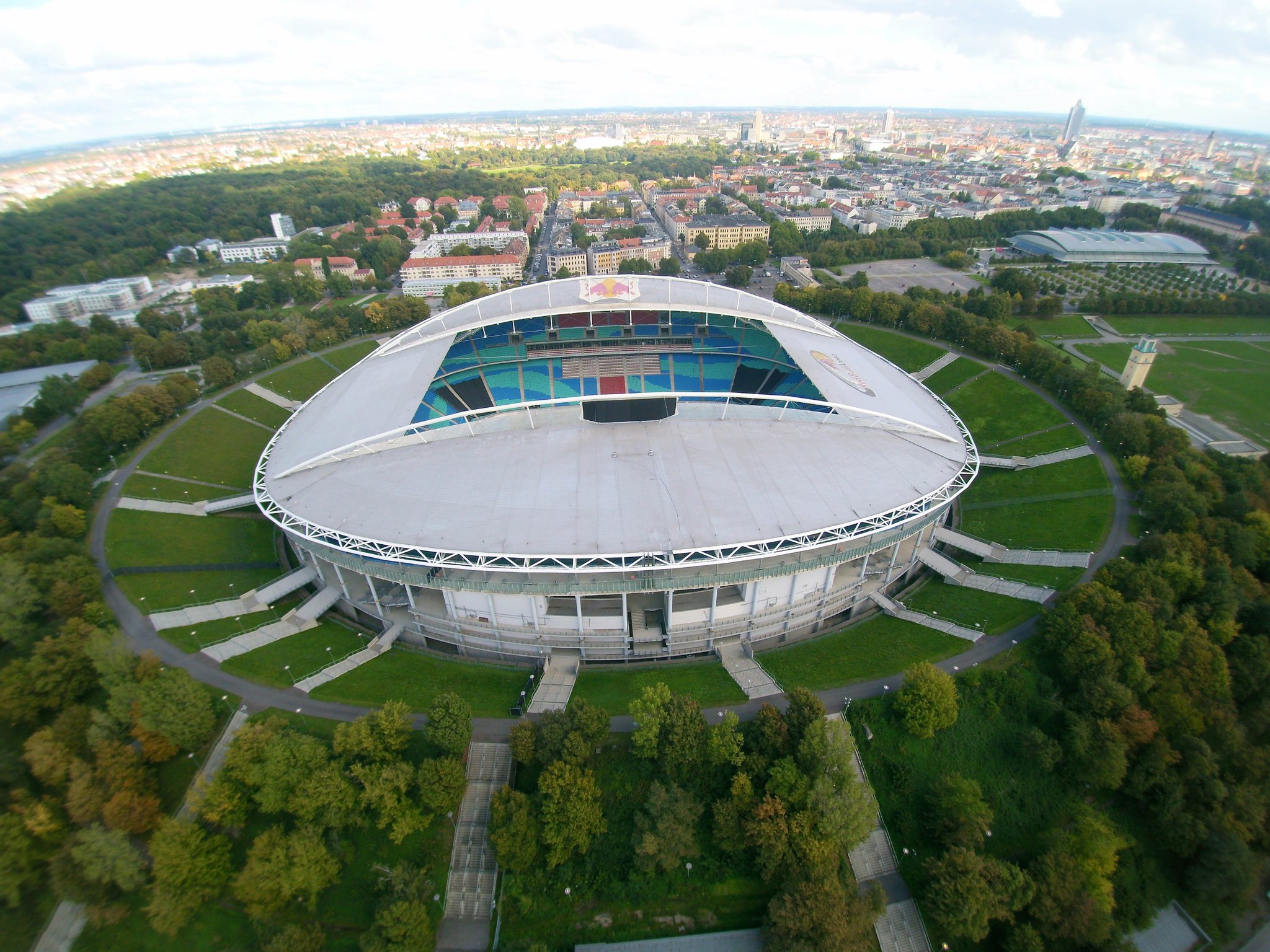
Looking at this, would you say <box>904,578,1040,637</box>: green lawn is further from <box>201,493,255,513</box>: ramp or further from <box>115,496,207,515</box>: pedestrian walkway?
<box>115,496,207,515</box>: pedestrian walkway

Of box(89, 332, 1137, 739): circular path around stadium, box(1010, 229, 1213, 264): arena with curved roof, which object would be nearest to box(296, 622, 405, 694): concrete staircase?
box(89, 332, 1137, 739): circular path around stadium

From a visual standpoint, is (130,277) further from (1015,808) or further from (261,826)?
(1015,808)

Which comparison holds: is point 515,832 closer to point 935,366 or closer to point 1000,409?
point 1000,409

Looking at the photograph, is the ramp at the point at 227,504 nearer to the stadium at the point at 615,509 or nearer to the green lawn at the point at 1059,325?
the stadium at the point at 615,509

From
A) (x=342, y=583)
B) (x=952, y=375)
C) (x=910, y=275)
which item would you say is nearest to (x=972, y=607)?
(x=952, y=375)

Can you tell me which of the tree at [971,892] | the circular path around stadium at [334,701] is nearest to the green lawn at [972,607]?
the circular path around stadium at [334,701]

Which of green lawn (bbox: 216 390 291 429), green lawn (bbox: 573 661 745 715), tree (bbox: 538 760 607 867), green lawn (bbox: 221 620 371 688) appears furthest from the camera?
green lawn (bbox: 216 390 291 429)
